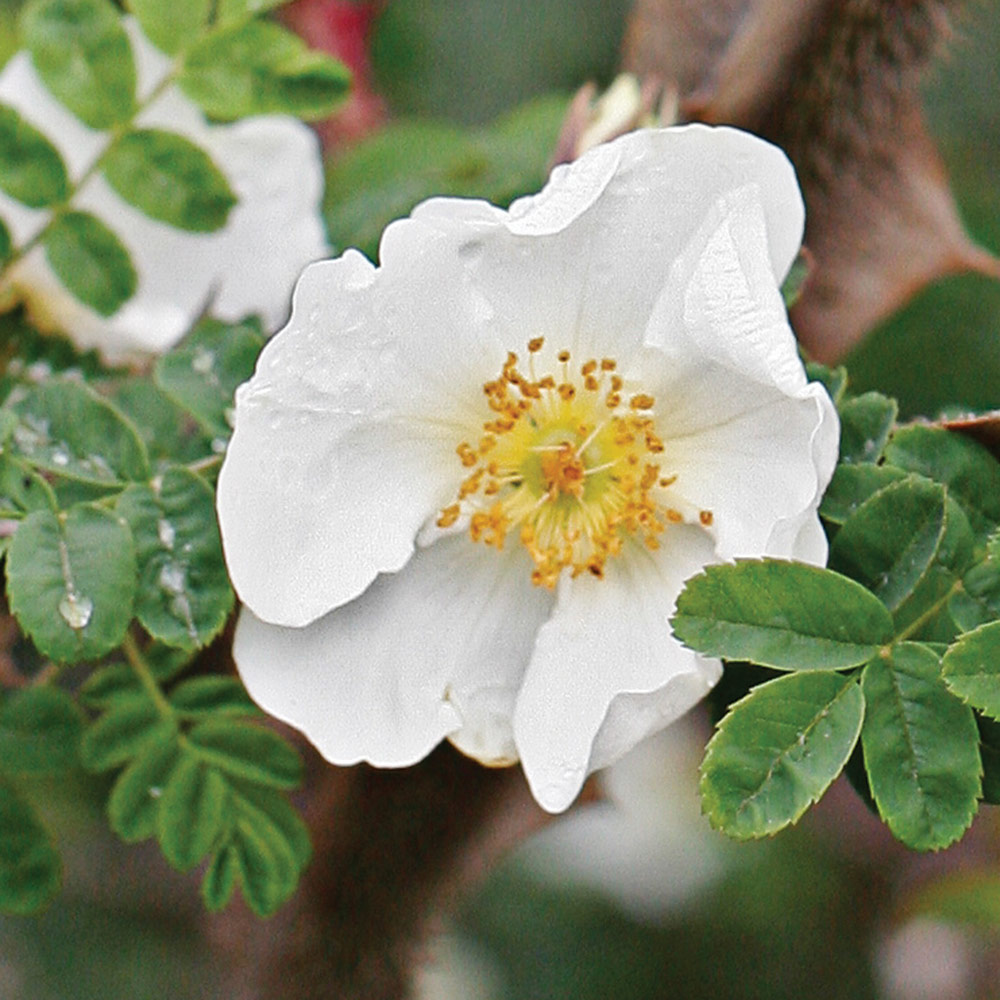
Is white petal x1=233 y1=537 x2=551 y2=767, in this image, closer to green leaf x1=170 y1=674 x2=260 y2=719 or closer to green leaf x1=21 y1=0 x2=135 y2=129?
green leaf x1=170 y1=674 x2=260 y2=719

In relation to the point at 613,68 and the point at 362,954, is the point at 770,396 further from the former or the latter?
the point at 613,68

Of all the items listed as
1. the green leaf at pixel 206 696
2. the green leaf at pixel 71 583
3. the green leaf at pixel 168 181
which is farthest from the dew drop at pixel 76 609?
the green leaf at pixel 168 181

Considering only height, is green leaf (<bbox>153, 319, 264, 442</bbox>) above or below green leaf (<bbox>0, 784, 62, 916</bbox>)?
above

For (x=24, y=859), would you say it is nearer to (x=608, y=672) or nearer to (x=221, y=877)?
(x=221, y=877)

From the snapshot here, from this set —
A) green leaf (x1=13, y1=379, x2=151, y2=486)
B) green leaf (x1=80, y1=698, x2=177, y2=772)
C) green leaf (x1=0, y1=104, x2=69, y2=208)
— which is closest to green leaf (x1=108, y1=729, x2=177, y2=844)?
green leaf (x1=80, y1=698, x2=177, y2=772)

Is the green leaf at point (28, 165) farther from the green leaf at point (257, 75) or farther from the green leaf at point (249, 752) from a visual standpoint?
the green leaf at point (249, 752)

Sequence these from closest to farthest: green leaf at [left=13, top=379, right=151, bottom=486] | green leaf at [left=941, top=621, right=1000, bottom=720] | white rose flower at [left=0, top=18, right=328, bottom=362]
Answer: green leaf at [left=941, top=621, right=1000, bottom=720], green leaf at [left=13, top=379, right=151, bottom=486], white rose flower at [left=0, top=18, right=328, bottom=362]

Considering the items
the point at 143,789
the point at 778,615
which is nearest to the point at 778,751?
the point at 778,615
